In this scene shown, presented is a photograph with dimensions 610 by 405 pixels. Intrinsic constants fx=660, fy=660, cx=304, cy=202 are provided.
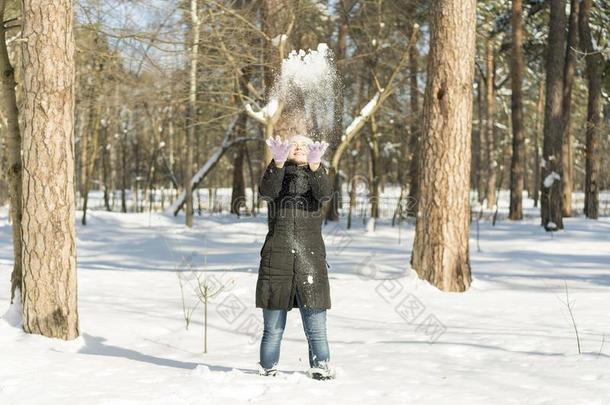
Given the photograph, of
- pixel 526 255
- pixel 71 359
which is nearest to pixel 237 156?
pixel 526 255

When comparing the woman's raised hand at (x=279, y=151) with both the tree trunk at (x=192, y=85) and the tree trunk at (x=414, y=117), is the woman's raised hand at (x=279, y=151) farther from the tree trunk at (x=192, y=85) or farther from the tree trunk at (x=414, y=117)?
the tree trunk at (x=414, y=117)

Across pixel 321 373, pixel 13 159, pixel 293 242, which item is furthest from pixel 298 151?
pixel 13 159

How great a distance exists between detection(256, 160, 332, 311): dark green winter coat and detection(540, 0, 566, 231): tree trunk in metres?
11.5

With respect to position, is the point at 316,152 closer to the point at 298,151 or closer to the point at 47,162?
the point at 298,151

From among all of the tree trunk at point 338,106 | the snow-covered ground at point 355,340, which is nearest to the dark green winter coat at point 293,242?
the snow-covered ground at point 355,340

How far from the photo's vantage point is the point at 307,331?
12.8 feet

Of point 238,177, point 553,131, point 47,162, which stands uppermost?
point 553,131

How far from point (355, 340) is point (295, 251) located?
6.09ft

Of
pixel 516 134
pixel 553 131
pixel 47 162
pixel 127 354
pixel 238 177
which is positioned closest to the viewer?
pixel 47 162

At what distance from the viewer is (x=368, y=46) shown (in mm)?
15680

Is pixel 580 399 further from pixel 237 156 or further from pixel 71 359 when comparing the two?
pixel 237 156

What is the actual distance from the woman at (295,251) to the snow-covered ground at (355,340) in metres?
0.24

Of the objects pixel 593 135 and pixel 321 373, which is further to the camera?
pixel 593 135

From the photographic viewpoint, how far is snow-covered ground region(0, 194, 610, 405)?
145 inches
